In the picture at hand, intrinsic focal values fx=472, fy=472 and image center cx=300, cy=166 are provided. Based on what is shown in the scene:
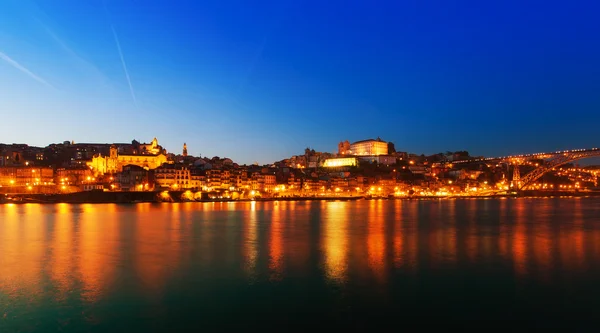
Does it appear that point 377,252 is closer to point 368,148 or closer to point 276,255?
point 276,255

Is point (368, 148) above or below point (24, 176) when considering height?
above

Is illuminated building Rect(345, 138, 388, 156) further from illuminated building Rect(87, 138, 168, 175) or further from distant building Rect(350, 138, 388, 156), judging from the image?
illuminated building Rect(87, 138, 168, 175)

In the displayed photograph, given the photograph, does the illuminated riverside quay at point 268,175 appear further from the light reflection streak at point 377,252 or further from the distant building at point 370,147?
the light reflection streak at point 377,252

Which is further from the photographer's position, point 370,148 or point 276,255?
point 370,148

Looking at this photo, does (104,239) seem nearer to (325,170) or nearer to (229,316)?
(229,316)

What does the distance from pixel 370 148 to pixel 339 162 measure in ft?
33.4

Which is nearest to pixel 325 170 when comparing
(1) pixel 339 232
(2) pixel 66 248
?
(1) pixel 339 232

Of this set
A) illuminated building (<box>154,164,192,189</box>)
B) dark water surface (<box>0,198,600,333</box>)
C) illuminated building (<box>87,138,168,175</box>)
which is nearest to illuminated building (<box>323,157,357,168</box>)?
illuminated building (<box>87,138,168,175</box>)

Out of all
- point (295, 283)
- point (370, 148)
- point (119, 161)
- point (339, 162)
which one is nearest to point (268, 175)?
point (119, 161)

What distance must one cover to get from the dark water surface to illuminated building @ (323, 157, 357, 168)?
3454 inches

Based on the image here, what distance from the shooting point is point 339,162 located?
363 ft

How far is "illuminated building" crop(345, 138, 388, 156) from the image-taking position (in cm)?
11606

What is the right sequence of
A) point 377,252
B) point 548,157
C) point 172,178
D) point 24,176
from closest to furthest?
point 377,252, point 172,178, point 24,176, point 548,157

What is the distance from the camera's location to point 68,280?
460 inches
